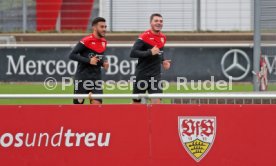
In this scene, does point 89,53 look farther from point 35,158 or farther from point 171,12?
point 171,12

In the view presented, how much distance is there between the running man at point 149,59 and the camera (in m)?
15.5

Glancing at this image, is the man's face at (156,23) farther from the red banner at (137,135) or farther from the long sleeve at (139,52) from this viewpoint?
the red banner at (137,135)

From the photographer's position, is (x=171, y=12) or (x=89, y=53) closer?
(x=89, y=53)

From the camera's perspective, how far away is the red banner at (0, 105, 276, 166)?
11008mm

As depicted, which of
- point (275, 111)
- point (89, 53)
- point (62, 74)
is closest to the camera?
point (275, 111)

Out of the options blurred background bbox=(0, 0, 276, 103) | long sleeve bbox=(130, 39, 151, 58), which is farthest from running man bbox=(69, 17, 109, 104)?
blurred background bbox=(0, 0, 276, 103)

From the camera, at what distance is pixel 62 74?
2292 centimetres

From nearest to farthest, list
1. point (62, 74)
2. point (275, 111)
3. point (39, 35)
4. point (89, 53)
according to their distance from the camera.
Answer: point (275, 111)
point (89, 53)
point (62, 74)
point (39, 35)

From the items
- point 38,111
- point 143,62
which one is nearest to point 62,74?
point 143,62

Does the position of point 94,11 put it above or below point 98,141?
above

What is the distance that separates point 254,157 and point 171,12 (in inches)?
521

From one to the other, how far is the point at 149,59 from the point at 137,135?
4632 mm

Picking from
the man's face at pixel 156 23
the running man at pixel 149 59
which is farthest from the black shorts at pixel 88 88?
the man's face at pixel 156 23

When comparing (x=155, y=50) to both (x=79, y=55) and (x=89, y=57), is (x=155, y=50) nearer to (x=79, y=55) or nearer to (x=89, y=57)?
(x=89, y=57)
